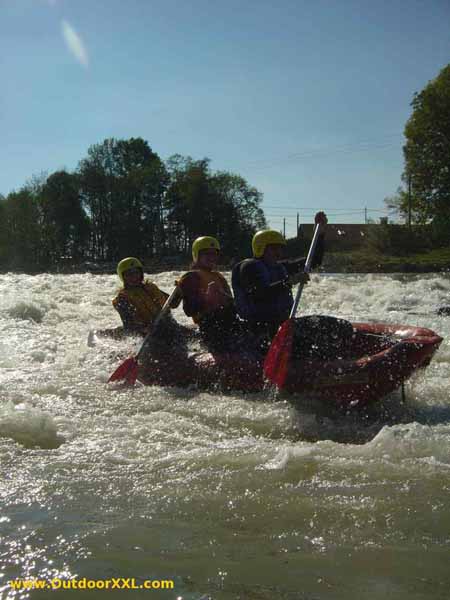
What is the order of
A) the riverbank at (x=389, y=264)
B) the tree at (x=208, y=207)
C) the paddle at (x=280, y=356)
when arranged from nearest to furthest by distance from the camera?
the paddle at (x=280, y=356) < the riverbank at (x=389, y=264) < the tree at (x=208, y=207)

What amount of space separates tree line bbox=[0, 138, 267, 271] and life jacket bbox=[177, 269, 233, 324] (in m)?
33.1

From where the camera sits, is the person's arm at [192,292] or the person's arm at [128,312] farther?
→ the person's arm at [128,312]

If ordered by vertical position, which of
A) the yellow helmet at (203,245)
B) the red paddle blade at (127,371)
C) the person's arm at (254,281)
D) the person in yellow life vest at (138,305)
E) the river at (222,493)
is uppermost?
the yellow helmet at (203,245)

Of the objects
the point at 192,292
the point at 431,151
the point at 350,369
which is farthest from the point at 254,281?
the point at 431,151

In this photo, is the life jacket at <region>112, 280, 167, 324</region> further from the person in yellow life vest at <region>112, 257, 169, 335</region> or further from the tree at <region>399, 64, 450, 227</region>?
the tree at <region>399, 64, 450, 227</region>

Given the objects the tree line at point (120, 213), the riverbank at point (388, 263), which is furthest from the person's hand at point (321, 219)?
the tree line at point (120, 213)

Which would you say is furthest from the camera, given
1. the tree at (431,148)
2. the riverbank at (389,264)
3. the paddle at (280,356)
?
the riverbank at (389,264)

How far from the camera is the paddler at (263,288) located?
600 cm

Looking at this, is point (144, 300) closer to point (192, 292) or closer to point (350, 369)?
point (192, 292)

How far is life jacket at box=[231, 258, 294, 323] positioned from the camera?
6.09 metres

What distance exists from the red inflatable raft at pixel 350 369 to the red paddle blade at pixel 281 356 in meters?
0.06

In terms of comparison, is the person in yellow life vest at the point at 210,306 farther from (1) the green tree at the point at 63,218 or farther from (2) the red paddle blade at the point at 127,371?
(1) the green tree at the point at 63,218

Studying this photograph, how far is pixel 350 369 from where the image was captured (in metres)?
5.04

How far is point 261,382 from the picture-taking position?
5754 mm
